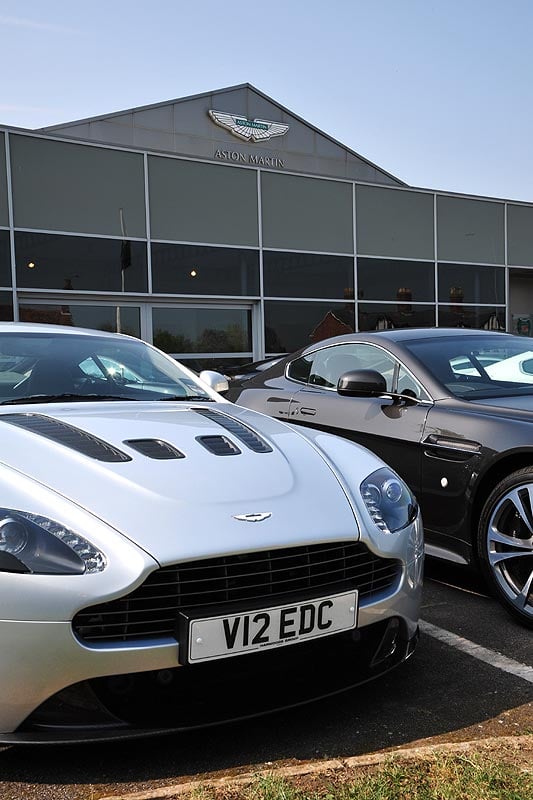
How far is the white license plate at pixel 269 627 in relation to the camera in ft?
6.74

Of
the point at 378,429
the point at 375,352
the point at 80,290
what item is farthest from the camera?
the point at 80,290

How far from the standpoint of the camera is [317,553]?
2293 millimetres

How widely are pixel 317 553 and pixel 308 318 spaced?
11591mm

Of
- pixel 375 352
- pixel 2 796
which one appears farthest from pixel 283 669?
pixel 375 352

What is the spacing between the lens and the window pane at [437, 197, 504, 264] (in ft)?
50.3

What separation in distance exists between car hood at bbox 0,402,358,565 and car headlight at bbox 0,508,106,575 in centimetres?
10

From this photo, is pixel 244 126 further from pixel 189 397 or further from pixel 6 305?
pixel 189 397

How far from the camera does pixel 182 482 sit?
2.37 metres

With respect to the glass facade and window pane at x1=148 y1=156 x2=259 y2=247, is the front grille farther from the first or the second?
window pane at x1=148 y1=156 x2=259 y2=247

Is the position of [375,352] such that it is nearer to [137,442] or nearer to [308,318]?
[137,442]

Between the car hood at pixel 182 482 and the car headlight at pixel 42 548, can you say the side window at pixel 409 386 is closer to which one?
the car hood at pixel 182 482

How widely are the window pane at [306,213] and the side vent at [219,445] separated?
428 inches

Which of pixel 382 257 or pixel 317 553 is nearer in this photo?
pixel 317 553

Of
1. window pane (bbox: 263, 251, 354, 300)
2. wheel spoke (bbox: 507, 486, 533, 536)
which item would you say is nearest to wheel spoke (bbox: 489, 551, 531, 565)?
wheel spoke (bbox: 507, 486, 533, 536)
